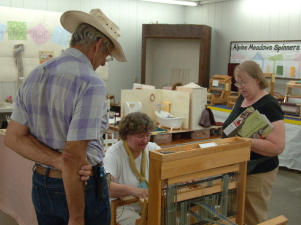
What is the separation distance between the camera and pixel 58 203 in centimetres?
135

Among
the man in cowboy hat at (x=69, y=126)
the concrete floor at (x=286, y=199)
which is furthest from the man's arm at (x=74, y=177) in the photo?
the concrete floor at (x=286, y=199)

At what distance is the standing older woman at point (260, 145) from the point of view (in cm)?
204

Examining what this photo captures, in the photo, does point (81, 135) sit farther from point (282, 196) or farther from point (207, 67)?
point (207, 67)

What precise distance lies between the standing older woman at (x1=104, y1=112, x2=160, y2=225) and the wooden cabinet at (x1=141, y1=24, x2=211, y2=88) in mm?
4171

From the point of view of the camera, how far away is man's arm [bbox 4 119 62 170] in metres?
1.29

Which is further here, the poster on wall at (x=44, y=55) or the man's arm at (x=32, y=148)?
the poster on wall at (x=44, y=55)

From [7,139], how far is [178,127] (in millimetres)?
2593

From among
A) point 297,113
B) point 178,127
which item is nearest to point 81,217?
point 178,127

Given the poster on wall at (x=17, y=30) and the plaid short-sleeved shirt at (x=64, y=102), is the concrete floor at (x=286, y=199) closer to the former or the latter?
the plaid short-sleeved shirt at (x=64, y=102)

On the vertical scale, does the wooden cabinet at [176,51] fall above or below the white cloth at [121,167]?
above

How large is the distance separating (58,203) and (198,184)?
0.68m

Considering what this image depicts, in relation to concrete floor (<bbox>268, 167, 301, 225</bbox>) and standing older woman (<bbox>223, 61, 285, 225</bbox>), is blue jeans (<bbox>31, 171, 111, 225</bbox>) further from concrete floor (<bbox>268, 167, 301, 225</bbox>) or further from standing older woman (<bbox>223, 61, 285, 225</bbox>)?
concrete floor (<bbox>268, 167, 301, 225</bbox>)

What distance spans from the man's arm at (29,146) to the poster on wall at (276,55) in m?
4.91

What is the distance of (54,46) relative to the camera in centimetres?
575
